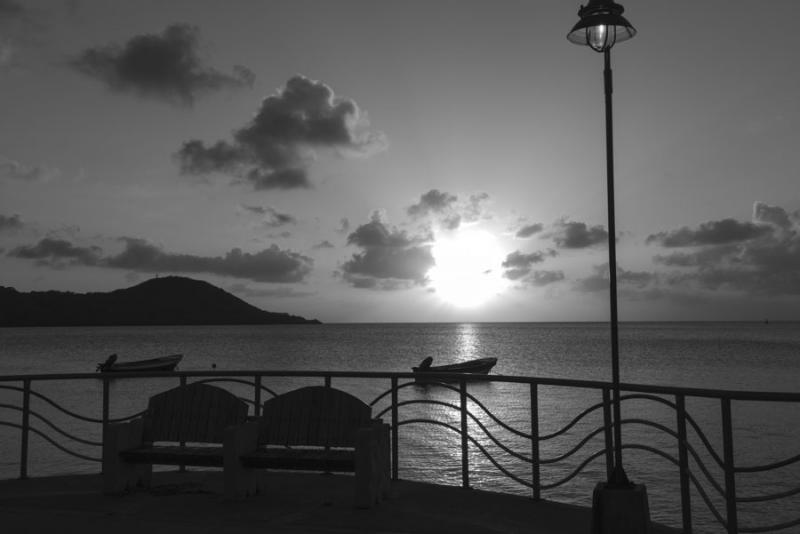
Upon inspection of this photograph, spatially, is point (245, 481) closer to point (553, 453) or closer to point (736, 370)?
point (553, 453)

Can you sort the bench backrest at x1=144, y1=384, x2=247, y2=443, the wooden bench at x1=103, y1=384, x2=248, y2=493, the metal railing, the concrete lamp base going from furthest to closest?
the bench backrest at x1=144, y1=384, x2=247, y2=443 → the wooden bench at x1=103, y1=384, x2=248, y2=493 → the metal railing → the concrete lamp base

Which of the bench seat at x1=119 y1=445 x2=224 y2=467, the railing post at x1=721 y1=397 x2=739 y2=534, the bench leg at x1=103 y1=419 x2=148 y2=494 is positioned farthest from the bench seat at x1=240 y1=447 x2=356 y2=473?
the railing post at x1=721 y1=397 x2=739 y2=534

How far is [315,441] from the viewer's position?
6305mm

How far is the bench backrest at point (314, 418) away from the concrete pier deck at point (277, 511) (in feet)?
1.71

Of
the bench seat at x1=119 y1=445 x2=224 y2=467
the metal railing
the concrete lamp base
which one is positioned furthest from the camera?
the bench seat at x1=119 y1=445 x2=224 y2=467

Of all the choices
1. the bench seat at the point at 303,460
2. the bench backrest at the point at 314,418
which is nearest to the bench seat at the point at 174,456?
the bench seat at the point at 303,460

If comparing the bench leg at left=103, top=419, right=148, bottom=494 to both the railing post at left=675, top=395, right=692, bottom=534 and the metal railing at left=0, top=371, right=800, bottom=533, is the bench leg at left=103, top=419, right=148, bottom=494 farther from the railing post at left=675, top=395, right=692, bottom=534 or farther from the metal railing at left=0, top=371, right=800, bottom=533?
the railing post at left=675, top=395, right=692, bottom=534

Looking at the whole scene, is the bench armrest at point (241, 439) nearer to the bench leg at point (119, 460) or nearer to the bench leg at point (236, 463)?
the bench leg at point (236, 463)

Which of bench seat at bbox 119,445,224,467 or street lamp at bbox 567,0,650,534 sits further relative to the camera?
bench seat at bbox 119,445,224,467

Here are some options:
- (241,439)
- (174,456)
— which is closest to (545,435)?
(241,439)

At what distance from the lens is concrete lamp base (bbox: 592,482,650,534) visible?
15.4 ft

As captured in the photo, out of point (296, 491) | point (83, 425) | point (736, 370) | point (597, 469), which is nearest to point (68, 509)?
point (296, 491)

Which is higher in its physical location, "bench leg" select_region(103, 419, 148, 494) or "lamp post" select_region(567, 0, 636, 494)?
"lamp post" select_region(567, 0, 636, 494)

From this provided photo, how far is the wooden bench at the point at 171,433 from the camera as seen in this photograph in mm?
6371
